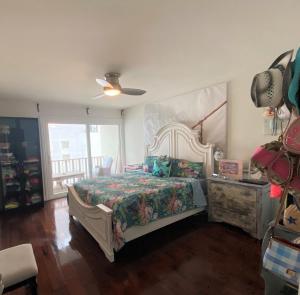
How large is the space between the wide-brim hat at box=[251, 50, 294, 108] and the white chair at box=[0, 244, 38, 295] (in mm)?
1872

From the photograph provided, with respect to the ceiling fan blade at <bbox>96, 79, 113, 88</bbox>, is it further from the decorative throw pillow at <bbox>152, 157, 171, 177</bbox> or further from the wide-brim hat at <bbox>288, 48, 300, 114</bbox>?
the wide-brim hat at <bbox>288, 48, 300, 114</bbox>

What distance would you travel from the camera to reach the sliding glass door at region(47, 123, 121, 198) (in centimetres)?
513

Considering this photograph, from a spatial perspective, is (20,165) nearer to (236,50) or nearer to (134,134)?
(134,134)

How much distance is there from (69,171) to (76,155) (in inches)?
20.5

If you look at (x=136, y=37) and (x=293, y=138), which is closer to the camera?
(x=293, y=138)

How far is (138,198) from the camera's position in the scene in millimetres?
2355

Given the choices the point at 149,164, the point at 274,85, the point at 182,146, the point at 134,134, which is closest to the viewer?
the point at 274,85

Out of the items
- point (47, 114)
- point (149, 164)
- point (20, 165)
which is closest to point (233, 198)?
point (149, 164)

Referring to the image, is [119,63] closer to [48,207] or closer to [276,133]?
[276,133]

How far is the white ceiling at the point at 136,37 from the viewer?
139cm

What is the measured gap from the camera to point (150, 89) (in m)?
3.56

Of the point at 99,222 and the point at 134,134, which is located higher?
the point at 134,134

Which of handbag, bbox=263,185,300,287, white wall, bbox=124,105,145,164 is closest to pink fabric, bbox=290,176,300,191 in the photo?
handbag, bbox=263,185,300,287

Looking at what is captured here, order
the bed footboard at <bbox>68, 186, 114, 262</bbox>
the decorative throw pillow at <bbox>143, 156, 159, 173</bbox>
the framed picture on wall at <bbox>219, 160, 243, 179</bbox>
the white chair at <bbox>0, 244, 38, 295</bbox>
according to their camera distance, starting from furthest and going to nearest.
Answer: the decorative throw pillow at <bbox>143, 156, 159, 173</bbox> < the framed picture on wall at <bbox>219, 160, 243, 179</bbox> < the bed footboard at <bbox>68, 186, 114, 262</bbox> < the white chair at <bbox>0, 244, 38, 295</bbox>
